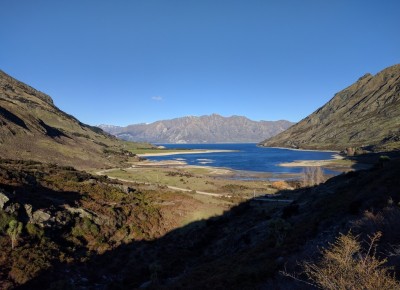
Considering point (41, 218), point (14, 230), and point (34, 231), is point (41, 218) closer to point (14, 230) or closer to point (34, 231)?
point (34, 231)

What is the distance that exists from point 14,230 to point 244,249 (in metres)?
24.5

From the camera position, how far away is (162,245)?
44500mm

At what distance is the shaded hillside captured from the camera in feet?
75.3

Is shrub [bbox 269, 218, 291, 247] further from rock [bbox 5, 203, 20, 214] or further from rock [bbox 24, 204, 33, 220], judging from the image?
rock [bbox 5, 203, 20, 214]

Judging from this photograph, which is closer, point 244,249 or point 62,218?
point 244,249

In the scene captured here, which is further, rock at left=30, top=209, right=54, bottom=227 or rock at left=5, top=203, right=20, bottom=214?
rock at left=30, top=209, right=54, bottom=227

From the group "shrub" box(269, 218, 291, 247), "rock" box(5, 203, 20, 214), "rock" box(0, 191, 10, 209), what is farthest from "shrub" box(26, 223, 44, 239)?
"shrub" box(269, 218, 291, 247)

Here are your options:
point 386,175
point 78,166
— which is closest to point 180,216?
point 386,175

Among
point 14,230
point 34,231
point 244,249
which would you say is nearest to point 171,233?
point 244,249

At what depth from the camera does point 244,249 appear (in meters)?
36.0

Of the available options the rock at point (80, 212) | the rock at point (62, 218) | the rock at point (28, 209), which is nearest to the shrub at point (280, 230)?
the rock at point (80, 212)

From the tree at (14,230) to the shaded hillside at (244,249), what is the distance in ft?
16.8

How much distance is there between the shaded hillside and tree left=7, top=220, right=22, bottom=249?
201 inches

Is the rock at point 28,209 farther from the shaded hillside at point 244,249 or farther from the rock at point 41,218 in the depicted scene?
the shaded hillside at point 244,249
